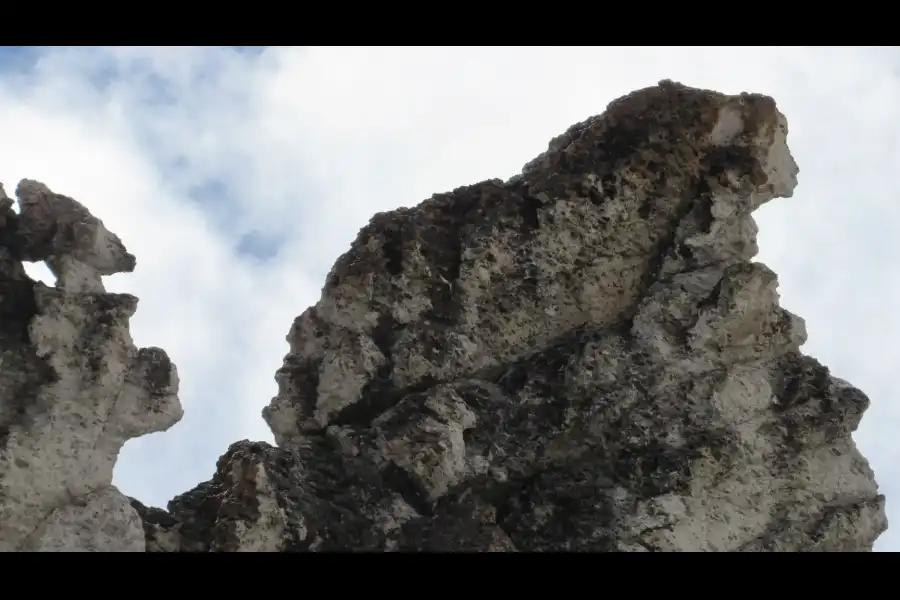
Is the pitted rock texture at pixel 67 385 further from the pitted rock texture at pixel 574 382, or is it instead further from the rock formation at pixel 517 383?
the pitted rock texture at pixel 574 382

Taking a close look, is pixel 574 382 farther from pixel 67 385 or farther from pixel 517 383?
pixel 67 385

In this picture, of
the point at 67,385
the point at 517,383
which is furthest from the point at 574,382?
the point at 67,385

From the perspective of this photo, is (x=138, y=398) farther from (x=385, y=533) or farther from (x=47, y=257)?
(x=385, y=533)

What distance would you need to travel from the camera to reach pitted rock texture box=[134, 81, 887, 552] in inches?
303

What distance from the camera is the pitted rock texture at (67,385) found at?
22.8 ft

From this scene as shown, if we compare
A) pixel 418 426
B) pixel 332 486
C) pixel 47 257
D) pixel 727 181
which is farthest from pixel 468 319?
pixel 47 257

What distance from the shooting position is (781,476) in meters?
8.17

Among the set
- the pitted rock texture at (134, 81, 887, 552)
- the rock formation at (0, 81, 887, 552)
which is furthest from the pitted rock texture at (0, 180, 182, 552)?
the pitted rock texture at (134, 81, 887, 552)

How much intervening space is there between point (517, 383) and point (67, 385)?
3480 mm

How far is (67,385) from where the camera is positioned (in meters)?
7.46

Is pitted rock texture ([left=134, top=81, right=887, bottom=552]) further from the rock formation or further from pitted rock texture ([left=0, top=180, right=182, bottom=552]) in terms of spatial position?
pitted rock texture ([left=0, top=180, right=182, bottom=552])

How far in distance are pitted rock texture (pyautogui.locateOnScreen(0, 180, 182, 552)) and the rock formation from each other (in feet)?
0.05

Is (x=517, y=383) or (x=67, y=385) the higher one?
Answer: (x=517, y=383)
